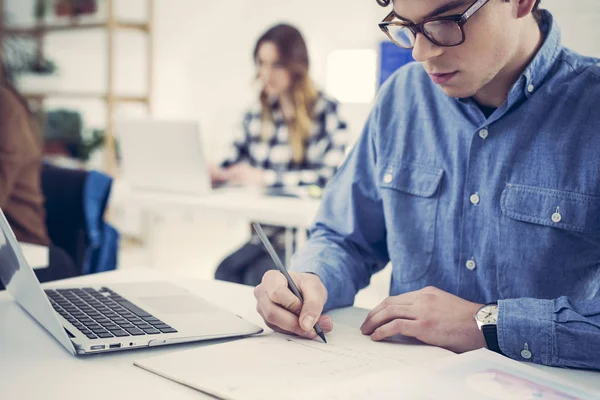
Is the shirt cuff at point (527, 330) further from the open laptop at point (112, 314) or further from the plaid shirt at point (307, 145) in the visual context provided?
the plaid shirt at point (307, 145)

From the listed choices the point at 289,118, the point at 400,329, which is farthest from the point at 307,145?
the point at 400,329

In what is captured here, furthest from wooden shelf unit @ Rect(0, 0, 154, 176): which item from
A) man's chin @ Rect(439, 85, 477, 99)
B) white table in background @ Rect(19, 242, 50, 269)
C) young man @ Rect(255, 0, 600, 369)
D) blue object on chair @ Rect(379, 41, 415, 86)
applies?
man's chin @ Rect(439, 85, 477, 99)

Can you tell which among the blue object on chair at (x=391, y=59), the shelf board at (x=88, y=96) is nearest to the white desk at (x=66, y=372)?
the blue object on chair at (x=391, y=59)

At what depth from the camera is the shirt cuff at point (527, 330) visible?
896 millimetres

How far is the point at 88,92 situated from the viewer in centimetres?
484

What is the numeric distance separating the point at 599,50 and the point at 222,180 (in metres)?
1.57

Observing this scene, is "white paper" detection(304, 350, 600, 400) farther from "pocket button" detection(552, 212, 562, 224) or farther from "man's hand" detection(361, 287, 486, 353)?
"pocket button" detection(552, 212, 562, 224)

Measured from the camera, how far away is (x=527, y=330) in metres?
0.90

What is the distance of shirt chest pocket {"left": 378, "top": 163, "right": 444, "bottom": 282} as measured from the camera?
1259mm

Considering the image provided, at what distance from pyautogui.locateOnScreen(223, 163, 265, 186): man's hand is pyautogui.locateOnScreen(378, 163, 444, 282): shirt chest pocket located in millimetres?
1635

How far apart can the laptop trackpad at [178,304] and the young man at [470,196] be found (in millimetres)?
102

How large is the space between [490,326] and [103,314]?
0.53m

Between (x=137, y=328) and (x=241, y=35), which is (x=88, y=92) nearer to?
(x=241, y=35)

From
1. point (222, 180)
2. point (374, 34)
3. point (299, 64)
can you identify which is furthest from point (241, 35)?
point (222, 180)
